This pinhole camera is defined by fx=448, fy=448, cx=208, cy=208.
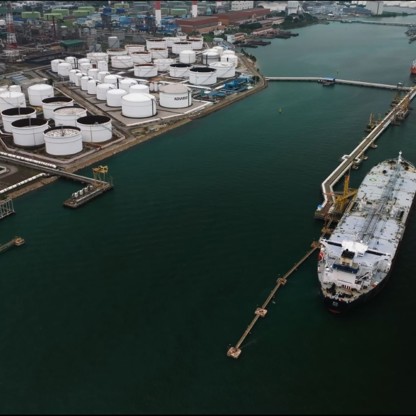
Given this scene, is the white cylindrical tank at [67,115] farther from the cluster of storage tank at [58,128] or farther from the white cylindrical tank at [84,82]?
the white cylindrical tank at [84,82]

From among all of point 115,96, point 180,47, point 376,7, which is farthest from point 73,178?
point 376,7

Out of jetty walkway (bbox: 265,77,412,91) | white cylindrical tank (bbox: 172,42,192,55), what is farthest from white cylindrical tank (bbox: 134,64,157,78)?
white cylindrical tank (bbox: 172,42,192,55)

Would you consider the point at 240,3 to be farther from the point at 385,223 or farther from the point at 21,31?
the point at 385,223

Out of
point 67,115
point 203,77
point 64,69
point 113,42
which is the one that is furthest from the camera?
point 113,42

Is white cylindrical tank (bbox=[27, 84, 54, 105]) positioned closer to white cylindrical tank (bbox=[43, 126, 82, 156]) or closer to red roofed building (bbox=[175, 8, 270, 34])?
white cylindrical tank (bbox=[43, 126, 82, 156])

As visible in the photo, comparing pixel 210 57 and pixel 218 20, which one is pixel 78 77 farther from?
pixel 218 20

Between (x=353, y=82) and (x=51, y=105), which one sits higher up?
(x=51, y=105)
